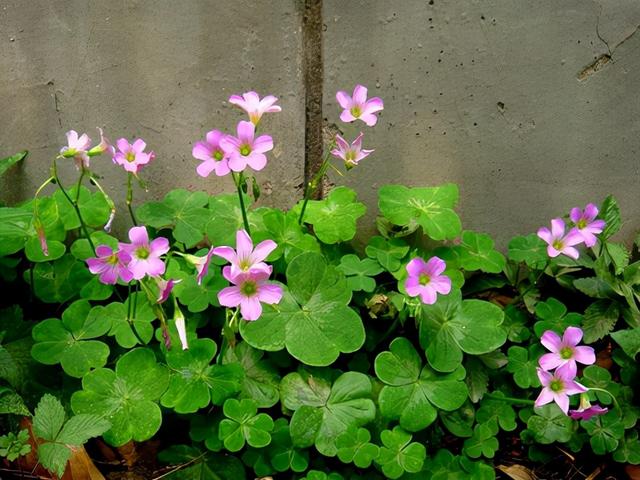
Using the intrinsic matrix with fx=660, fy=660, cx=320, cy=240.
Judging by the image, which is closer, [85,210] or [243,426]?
[243,426]

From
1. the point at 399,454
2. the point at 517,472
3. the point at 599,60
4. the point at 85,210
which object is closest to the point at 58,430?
the point at 85,210

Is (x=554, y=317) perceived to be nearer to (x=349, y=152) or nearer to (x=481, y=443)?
(x=481, y=443)

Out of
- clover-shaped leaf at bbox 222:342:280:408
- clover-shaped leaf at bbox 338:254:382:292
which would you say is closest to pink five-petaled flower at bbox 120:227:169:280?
clover-shaped leaf at bbox 222:342:280:408

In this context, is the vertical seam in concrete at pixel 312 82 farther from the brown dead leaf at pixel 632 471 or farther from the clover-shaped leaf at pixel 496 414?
the brown dead leaf at pixel 632 471

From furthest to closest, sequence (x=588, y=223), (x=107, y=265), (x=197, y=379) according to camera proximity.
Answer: (x=588, y=223)
(x=197, y=379)
(x=107, y=265)

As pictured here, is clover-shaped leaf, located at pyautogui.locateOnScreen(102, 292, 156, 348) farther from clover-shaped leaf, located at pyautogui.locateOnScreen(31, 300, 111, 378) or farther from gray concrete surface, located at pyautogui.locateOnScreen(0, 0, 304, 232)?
gray concrete surface, located at pyautogui.locateOnScreen(0, 0, 304, 232)

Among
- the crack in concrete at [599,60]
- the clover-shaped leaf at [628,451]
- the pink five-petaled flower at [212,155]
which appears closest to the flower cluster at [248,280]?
the pink five-petaled flower at [212,155]
